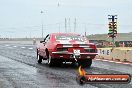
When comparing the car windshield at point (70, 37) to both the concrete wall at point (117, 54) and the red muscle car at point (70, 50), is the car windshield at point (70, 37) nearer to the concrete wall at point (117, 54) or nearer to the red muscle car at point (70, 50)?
the red muscle car at point (70, 50)

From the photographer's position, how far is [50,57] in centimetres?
1805

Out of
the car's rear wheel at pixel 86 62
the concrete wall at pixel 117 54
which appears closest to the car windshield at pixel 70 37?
the car's rear wheel at pixel 86 62

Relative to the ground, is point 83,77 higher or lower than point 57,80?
higher

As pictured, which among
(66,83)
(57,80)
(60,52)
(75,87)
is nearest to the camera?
(75,87)

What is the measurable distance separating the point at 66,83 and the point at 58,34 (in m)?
7.56

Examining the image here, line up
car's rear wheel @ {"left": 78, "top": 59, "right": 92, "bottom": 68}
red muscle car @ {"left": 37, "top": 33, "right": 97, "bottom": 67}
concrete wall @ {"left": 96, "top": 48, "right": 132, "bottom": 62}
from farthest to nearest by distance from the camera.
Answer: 1. concrete wall @ {"left": 96, "top": 48, "right": 132, "bottom": 62}
2. car's rear wheel @ {"left": 78, "top": 59, "right": 92, "bottom": 68}
3. red muscle car @ {"left": 37, "top": 33, "right": 97, "bottom": 67}

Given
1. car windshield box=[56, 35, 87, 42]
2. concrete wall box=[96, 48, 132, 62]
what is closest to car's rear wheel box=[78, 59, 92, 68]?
car windshield box=[56, 35, 87, 42]

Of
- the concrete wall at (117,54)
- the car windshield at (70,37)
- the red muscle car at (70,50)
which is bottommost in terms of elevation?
the concrete wall at (117,54)

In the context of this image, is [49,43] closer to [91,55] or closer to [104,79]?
[91,55]

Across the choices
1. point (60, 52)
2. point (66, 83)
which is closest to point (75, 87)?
point (66, 83)

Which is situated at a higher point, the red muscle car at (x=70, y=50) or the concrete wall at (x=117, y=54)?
the red muscle car at (x=70, y=50)

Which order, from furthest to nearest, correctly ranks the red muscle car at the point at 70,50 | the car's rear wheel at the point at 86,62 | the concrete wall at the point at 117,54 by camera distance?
the concrete wall at the point at 117,54, the car's rear wheel at the point at 86,62, the red muscle car at the point at 70,50

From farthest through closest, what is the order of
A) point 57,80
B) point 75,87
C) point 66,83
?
point 57,80 → point 66,83 → point 75,87

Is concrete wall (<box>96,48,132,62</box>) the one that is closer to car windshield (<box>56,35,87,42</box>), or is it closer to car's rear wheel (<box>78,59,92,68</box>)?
car's rear wheel (<box>78,59,92,68</box>)
